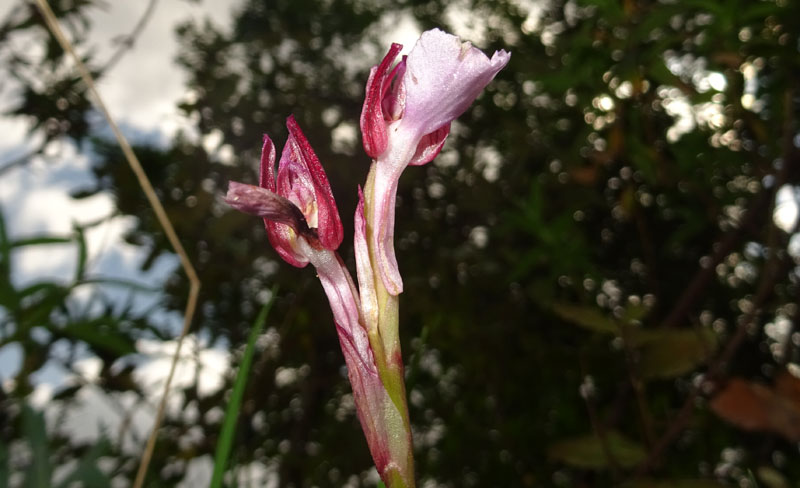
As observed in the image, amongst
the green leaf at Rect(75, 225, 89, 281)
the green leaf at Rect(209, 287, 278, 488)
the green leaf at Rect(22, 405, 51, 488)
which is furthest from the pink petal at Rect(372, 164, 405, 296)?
the green leaf at Rect(75, 225, 89, 281)

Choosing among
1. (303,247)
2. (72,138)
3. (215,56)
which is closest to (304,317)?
(72,138)

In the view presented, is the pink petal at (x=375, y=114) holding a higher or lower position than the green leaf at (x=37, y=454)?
higher

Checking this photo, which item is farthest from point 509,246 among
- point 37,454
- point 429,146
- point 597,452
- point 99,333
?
point 429,146

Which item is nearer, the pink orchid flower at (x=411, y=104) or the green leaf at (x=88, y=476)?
the pink orchid flower at (x=411, y=104)

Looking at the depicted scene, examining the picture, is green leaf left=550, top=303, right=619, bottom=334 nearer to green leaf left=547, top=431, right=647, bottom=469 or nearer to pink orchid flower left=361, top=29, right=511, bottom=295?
green leaf left=547, top=431, right=647, bottom=469

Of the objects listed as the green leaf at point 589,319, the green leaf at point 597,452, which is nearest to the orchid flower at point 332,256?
the green leaf at point 589,319

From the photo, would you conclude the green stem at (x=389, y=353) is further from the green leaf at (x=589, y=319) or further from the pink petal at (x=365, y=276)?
the green leaf at (x=589, y=319)
